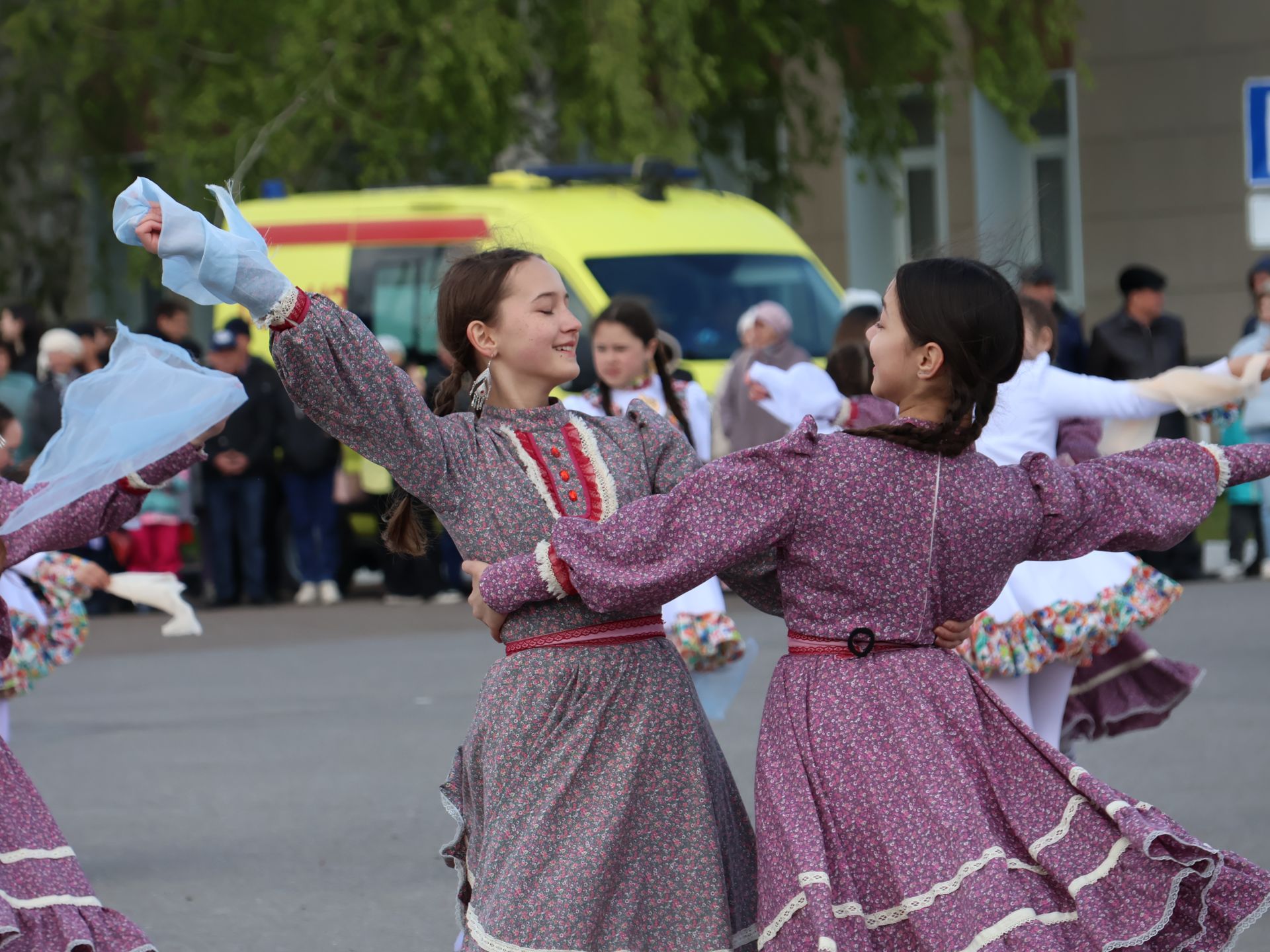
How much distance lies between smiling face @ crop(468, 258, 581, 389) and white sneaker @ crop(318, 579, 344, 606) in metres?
10.4

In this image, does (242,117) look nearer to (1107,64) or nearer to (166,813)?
(1107,64)

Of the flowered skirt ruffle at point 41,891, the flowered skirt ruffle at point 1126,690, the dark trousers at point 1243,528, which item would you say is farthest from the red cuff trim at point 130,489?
the dark trousers at point 1243,528

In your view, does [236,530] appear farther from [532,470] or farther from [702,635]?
[532,470]

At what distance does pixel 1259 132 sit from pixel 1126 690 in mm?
5288

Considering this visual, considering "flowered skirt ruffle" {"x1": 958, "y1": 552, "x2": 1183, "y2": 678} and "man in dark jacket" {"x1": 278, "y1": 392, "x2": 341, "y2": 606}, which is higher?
"flowered skirt ruffle" {"x1": 958, "y1": 552, "x2": 1183, "y2": 678}

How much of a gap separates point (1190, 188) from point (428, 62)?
831cm

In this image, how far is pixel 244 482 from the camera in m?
14.2

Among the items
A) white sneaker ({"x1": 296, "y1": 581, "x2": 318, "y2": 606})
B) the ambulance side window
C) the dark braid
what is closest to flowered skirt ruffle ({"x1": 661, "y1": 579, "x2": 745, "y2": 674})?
the dark braid

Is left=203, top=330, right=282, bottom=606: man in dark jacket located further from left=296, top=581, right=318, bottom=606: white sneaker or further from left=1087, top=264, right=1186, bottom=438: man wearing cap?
left=1087, top=264, right=1186, bottom=438: man wearing cap

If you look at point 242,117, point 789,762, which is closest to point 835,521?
point 789,762

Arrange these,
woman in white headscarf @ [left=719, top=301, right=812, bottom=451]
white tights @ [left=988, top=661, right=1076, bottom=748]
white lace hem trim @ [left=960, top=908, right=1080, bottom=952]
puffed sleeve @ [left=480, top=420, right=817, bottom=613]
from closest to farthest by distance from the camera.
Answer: white lace hem trim @ [left=960, top=908, right=1080, bottom=952], puffed sleeve @ [left=480, top=420, right=817, bottom=613], white tights @ [left=988, top=661, right=1076, bottom=748], woman in white headscarf @ [left=719, top=301, right=812, bottom=451]

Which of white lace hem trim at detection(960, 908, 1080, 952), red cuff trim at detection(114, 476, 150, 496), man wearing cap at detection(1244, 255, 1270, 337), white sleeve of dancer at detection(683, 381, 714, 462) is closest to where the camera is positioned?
white lace hem trim at detection(960, 908, 1080, 952)

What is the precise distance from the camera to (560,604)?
4070mm

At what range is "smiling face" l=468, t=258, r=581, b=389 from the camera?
4.25 metres
